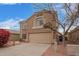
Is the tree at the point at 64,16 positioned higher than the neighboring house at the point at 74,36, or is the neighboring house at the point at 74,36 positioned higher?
the tree at the point at 64,16

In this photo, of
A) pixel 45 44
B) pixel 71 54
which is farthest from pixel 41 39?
pixel 71 54

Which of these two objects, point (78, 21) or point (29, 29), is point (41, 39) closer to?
point (29, 29)

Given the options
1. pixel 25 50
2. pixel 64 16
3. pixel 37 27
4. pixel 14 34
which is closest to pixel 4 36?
pixel 14 34

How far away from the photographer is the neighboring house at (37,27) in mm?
5047

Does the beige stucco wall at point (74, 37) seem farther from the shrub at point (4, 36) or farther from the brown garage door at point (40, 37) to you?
the shrub at point (4, 36)

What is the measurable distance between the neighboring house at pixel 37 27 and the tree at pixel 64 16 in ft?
0.15

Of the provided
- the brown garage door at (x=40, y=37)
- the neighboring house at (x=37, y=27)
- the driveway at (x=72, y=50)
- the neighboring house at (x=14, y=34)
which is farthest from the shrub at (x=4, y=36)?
the driveway at (x=72, y=50)

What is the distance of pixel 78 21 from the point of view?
16.5 feet

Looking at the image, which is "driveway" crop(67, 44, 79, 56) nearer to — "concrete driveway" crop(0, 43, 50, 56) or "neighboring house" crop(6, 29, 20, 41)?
"concrete driveway" crop(0, 43, 50, 56)

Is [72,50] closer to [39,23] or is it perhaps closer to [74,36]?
[74,36]

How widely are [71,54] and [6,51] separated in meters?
0.85


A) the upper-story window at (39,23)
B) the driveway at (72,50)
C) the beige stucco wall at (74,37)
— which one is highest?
the upper-story window at (39,23)

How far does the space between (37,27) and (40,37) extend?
0.46 feet

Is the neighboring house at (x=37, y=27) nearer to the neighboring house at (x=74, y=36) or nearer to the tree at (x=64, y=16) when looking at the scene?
the tree at (x=64, y=16)
